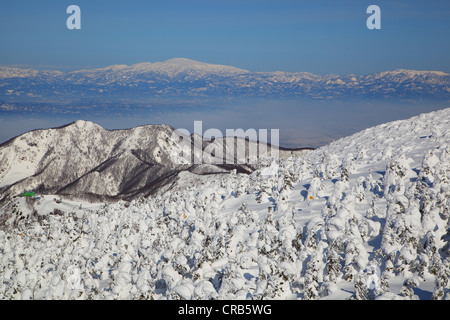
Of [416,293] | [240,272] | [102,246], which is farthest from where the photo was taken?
[102,246]

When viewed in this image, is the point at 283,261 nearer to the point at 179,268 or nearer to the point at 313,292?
the point at 313,292

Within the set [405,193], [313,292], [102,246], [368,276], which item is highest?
[405,193]

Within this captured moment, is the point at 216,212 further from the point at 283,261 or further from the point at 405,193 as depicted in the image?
the point at 405,193

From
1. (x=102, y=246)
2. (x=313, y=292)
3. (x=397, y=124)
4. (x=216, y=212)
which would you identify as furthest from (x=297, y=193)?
(x=397, y=124)
